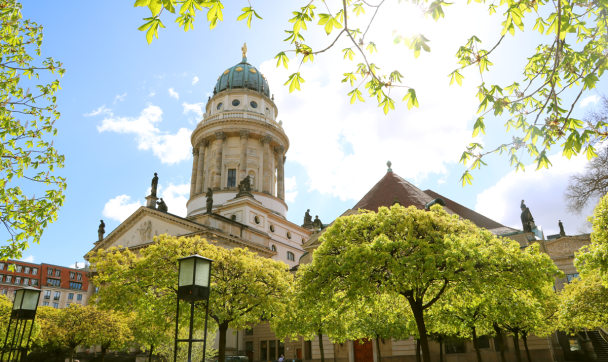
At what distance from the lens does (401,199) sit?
37.9m

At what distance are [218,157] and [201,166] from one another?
4016 mm

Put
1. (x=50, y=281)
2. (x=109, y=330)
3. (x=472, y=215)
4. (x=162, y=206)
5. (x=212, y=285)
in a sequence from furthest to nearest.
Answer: (x=50, y=281), (x=162, y=206), (x=472, y=215), (x=109, y=330), (x=212, y=285)

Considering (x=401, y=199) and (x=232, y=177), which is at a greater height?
(x=232, y=177)

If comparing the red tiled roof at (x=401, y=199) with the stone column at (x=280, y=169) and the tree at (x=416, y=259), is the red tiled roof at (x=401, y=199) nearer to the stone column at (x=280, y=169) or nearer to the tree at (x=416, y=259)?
the tree at (x=416, y=259)

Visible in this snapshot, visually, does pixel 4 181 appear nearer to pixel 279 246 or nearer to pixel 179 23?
pixel 179 23

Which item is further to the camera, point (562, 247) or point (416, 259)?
point (562, 247)

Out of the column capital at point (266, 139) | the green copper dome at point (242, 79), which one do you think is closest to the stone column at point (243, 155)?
the column capital at point (266, 139)

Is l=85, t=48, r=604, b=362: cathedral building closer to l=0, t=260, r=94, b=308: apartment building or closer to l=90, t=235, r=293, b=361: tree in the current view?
l=90, t=235, r=293, b=361: tree

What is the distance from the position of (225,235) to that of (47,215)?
2980 centimetres

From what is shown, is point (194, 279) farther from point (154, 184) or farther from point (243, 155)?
point (243, 155)

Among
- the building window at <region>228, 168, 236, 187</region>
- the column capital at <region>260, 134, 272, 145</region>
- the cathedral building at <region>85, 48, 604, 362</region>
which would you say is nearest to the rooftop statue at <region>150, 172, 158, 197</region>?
the cathedral building at <region>85, 48, 604, 362</region>

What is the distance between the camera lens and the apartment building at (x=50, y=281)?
8312 cm

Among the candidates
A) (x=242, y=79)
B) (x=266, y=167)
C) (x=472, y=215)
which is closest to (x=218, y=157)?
(x=266, y=167)

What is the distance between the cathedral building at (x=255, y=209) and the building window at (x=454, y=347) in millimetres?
74
